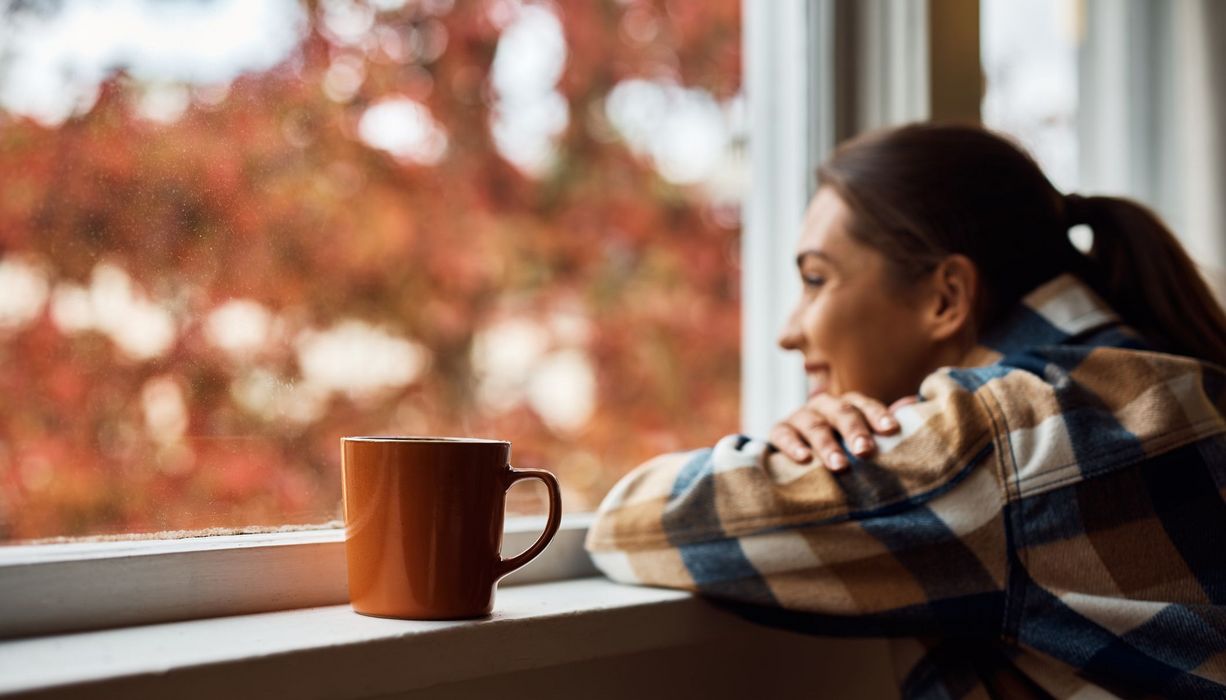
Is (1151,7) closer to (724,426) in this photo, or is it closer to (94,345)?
(724,426)

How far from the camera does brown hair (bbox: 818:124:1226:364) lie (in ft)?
3.11

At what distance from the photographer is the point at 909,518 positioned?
29.2 inches

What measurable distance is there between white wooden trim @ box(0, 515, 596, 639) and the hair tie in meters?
0.75

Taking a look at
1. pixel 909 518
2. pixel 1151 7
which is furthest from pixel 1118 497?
pixel 1151 7

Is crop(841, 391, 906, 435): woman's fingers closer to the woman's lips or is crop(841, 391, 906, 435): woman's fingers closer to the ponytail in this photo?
the woman's lips

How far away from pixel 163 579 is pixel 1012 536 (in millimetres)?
568

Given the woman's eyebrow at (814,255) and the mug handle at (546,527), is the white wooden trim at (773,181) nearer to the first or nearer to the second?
the woman's eyebrow at (814,255)

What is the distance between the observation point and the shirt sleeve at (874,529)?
74cm


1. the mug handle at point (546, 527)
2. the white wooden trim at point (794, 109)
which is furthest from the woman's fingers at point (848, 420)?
the white wooden trim at point (794, 109)

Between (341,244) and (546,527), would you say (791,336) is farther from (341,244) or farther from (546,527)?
(341,244)

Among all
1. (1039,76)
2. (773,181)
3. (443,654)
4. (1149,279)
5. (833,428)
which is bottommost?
(443,654)

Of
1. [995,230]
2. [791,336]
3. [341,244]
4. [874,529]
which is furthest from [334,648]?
[341,244]

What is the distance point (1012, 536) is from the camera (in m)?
0.73

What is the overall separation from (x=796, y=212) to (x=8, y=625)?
0.86 metres
